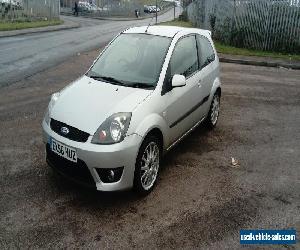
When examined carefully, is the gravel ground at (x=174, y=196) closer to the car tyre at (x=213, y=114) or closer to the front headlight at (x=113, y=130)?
the car tyre at (x=213, y=114)

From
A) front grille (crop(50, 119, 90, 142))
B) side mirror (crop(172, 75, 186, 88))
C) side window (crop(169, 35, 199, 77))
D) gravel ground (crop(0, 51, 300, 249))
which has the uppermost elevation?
side window (crop(169, 35, 199, 77))

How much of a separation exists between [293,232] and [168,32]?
3324 mm

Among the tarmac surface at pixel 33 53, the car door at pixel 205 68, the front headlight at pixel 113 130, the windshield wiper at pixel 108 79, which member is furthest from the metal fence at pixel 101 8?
the front headlight at pixel 113 130

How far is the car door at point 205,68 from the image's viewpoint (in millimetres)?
6250

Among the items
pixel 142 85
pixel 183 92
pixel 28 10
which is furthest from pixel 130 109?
pixel 28 10

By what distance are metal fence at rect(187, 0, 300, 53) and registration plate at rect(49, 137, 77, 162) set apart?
620 inches

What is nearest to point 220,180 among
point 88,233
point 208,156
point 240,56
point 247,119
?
point 208,156

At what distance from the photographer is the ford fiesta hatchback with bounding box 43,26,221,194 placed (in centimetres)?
433

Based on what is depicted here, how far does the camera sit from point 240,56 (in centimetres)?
1669

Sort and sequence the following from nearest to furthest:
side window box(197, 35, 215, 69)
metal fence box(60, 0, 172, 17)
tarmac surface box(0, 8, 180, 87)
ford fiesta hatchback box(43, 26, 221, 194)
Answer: ford fiesta hatchback box(43, 26, 221, 194) → side window box(197, 35, 215, 69) → tarmac surface box(0, 8, 180, 87) → metal fence box(60, 0, 172, 17)

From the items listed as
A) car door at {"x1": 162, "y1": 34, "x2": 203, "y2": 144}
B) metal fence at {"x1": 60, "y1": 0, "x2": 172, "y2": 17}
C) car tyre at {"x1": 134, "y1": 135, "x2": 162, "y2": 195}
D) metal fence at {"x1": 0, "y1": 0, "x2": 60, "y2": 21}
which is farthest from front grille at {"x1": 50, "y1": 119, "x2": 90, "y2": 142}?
metal fence at {"x1": 60, "y1": 0, "x2": 172, "y2": 17}

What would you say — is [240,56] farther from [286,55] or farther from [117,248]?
[117,248]

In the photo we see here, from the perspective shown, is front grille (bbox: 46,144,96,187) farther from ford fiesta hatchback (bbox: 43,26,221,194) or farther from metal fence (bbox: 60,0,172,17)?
metal fence (bbox: 60,0,172,17)

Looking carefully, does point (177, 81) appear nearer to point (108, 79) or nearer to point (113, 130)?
point (108, 79)
